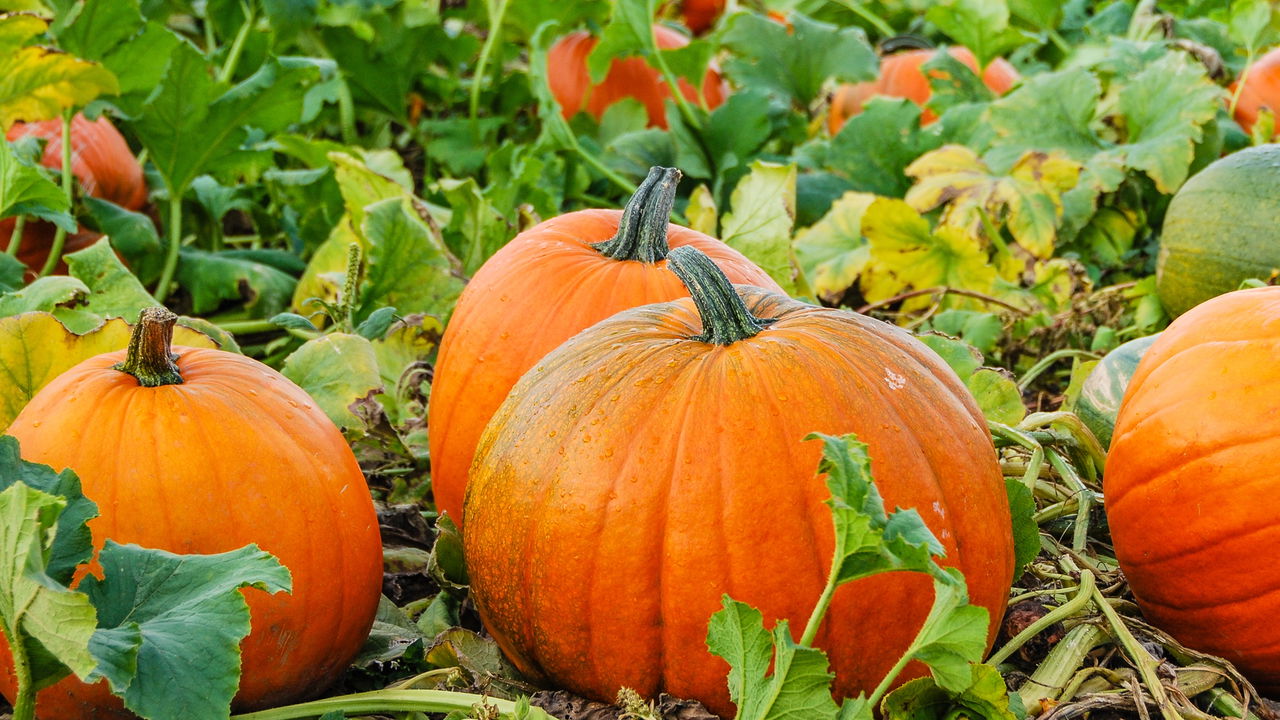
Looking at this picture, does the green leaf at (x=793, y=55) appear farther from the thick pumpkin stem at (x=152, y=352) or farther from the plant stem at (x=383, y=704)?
the plant stem at (x=383, y=704)

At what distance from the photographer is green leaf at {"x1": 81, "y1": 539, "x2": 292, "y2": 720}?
1.36 metres

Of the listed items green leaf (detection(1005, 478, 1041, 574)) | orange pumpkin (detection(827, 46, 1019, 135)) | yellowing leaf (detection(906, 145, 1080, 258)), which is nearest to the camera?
green leaf (detection(1005, 478, 1041, 574))

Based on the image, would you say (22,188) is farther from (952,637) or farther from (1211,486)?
(1211,486)

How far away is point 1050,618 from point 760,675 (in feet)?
2.13

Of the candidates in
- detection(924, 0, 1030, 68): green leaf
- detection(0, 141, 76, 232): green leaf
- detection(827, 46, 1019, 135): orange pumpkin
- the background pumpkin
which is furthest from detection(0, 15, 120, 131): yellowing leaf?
detection(827, 46, 1019, 135): orange pumpkin

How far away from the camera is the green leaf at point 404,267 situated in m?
2.97

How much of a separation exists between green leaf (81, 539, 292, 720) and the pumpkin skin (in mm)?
1686

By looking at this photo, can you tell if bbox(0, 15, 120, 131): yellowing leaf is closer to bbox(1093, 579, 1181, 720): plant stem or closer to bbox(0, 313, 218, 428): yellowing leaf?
bbox(0, 313, 218, 428): yellowing leaf

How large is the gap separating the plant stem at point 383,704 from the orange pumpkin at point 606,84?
11.3 ft

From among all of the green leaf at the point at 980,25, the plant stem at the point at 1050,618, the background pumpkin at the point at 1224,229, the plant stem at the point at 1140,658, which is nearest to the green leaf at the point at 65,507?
the plant stem at the point at 1050,618

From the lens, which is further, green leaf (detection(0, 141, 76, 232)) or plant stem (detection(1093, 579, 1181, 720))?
green leaf (detection(0, 141, 76, 232))

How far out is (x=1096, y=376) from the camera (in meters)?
2.55

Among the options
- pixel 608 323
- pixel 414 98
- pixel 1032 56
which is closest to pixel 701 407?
pixel 608 323

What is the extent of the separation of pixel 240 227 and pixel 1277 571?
12.3ft
